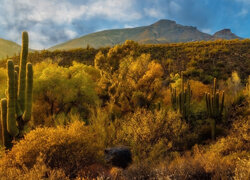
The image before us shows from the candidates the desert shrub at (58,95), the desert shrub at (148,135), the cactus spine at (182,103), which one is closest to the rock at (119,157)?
the desert shrub at (148,135)

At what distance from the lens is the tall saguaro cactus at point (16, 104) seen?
36.1 feet

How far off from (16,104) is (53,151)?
3314 mm

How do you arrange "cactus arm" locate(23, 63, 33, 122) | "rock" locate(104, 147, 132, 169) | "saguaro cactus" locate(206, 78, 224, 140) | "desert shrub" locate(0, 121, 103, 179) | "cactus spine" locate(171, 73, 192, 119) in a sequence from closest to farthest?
1. "desert shrub" locate(0, 121, 103, 179)
2. "cactus arm" locate(23, 63, 33, 122)
3. "rock" locate(104, 147, 132, 169)
4. "saguaro cactus" locate(206, 78, 224, 140)
5. "cactus spine" locate(171, 73, 192, 119)

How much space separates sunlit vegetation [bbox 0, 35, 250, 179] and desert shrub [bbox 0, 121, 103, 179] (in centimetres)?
4

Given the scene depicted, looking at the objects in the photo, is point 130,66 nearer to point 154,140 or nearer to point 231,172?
point 154,140

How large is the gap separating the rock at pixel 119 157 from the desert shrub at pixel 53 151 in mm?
1435

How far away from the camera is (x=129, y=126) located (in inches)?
558

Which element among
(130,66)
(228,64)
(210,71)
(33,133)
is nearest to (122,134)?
(33,133)

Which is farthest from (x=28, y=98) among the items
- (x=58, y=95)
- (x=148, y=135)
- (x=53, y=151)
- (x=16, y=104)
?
(x=58, y=95)

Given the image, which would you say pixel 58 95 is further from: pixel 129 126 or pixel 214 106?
pixel 214 106

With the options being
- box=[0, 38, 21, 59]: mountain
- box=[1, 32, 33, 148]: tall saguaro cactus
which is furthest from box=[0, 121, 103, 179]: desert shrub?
box=[0, 38, 21, 59]: mountain

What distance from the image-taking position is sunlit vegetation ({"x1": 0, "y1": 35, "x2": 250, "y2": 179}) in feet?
30.9

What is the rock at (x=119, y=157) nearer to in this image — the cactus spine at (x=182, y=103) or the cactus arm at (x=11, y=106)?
the cactus arm at (x=11, y=106)

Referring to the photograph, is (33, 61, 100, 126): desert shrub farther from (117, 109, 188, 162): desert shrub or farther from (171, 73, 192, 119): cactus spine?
(171, 73, 192, 119): cactus spine
